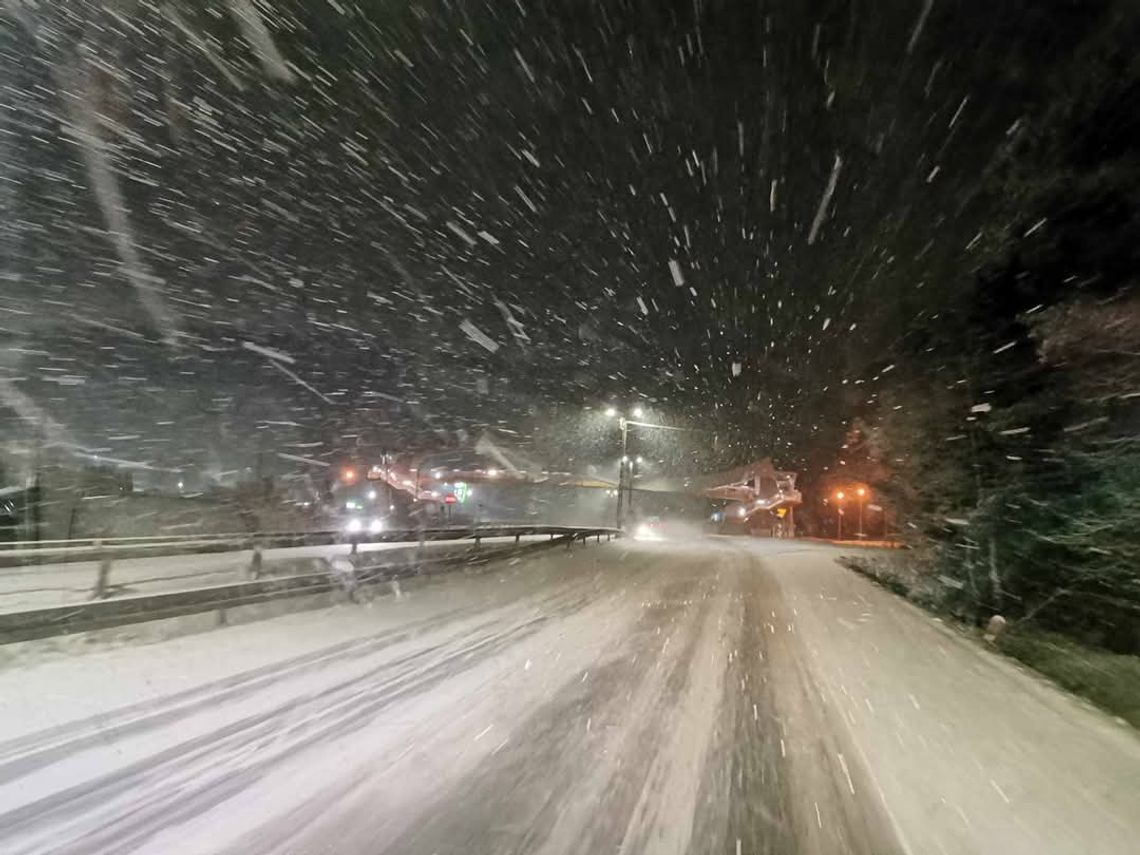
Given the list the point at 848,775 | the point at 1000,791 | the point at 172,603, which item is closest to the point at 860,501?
the point at 172,603

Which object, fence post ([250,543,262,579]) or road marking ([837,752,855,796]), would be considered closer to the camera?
road marking ([837,752,855,796])

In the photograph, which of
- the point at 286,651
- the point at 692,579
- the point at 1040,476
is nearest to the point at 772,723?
the point at 286,651

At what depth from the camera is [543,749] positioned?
20.1 ft

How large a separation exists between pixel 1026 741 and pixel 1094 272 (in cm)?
770

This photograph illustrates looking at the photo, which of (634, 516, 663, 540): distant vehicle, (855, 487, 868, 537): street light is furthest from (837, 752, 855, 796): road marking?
(855, 487, 868, 537): street light

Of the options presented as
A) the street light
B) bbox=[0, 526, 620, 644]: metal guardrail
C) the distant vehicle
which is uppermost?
the street light

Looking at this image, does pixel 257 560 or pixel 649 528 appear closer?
pixel 257 560

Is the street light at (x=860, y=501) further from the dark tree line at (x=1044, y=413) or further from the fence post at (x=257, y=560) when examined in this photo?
the fence post at (x=257, y=560)

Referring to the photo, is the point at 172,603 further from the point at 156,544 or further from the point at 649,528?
the point at 649,528

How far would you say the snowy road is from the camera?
457 cm

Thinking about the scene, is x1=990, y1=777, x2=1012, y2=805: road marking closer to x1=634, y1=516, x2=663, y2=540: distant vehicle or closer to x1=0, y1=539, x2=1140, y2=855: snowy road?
x1=0, y1=539, x2=1140, y2=855: snowy road

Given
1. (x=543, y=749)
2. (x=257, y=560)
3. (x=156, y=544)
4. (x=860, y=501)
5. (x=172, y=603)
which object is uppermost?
(x=860, y=501)

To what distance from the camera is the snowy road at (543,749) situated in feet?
15.0

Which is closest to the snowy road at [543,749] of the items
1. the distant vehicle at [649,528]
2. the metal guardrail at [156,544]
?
the metal guardrail at [156,544]
